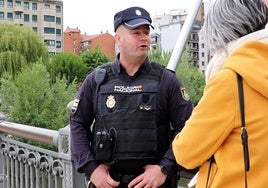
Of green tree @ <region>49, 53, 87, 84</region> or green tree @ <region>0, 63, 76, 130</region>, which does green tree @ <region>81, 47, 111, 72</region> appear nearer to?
green tree @ <region>49, 53, 87, 84</region>

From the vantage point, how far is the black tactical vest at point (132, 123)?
2.29 meters

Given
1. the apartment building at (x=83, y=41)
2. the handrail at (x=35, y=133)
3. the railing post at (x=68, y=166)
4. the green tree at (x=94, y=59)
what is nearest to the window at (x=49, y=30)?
the apartment building at (x=83, y=41)

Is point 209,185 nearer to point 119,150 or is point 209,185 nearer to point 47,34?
point 119,150

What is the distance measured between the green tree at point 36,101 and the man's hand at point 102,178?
2053 cm

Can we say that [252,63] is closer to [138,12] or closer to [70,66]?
[138,12]

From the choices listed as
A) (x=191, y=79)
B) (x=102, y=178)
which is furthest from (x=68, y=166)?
(x=191, y=79)

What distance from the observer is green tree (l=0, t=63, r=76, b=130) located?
2344cm

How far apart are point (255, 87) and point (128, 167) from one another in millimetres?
1029

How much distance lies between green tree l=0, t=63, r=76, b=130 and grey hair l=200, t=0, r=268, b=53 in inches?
840

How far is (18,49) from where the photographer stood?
38688 mm

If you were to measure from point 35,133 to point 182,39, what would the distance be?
5.75 feet

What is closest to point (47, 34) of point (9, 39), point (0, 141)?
point (9, 39)

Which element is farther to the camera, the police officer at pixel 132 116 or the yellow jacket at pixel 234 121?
the police officer at pixel 132 116

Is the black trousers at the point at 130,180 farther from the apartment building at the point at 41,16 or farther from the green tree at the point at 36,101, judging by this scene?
the apartment building at the point at 41,16
